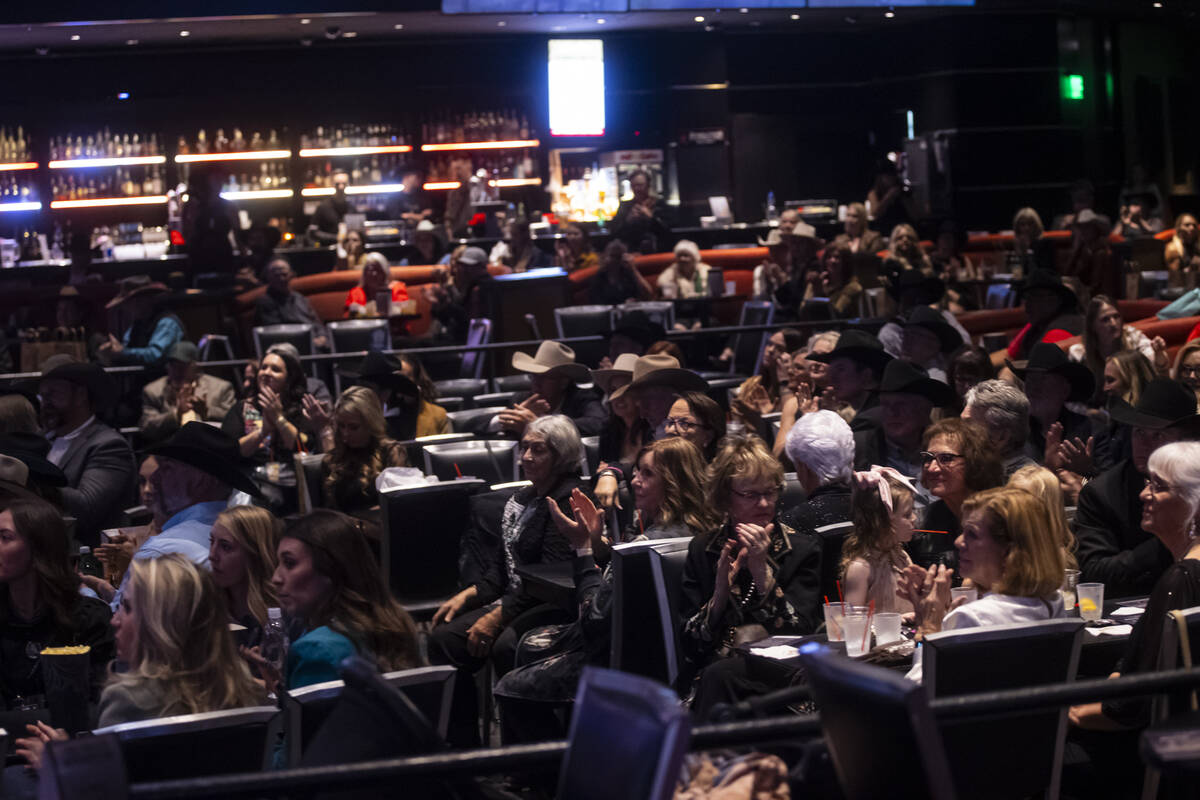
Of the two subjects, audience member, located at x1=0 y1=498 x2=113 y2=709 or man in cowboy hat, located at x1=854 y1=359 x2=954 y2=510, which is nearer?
audience member, located at x1=0 y1=498 x2=113 y2=709

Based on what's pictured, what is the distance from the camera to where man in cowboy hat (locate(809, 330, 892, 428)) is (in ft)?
21.9

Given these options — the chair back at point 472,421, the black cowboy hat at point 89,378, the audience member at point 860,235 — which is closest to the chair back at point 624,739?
the black cowboy hat at point 89,378

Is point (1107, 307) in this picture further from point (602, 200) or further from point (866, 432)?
point (602, 200)

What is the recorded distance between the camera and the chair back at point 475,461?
639 cm

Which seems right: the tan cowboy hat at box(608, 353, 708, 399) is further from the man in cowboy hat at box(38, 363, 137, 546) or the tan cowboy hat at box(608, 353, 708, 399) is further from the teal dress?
the teal dress

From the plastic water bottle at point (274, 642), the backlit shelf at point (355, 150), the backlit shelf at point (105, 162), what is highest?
the backlit shelf at point (355, 150)

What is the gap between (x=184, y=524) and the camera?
4641mm

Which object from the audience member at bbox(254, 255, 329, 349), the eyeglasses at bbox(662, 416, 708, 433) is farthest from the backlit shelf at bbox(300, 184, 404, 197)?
the eyeglasses at bbox(662, 416, 708, 433)

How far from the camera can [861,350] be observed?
6.67 meters

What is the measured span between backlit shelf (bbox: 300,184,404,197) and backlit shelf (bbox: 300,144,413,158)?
399mm

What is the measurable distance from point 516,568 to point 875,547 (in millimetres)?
1531

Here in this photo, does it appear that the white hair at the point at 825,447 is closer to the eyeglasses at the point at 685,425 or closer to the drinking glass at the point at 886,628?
the eyeglasses at the point at 685,425

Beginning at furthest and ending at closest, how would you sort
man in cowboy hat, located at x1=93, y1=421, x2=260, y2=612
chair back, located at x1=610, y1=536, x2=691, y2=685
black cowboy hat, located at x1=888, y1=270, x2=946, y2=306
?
black cowboy hat, located at x1=888, y1=270, x2=946, y2=306 → man in cowboy hat, located at x1=93, y1=421, x2=260, y2=612 → chair back, located at x1=610, y1=536, x2=691, y2=685

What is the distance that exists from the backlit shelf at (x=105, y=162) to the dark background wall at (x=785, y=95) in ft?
1.12
